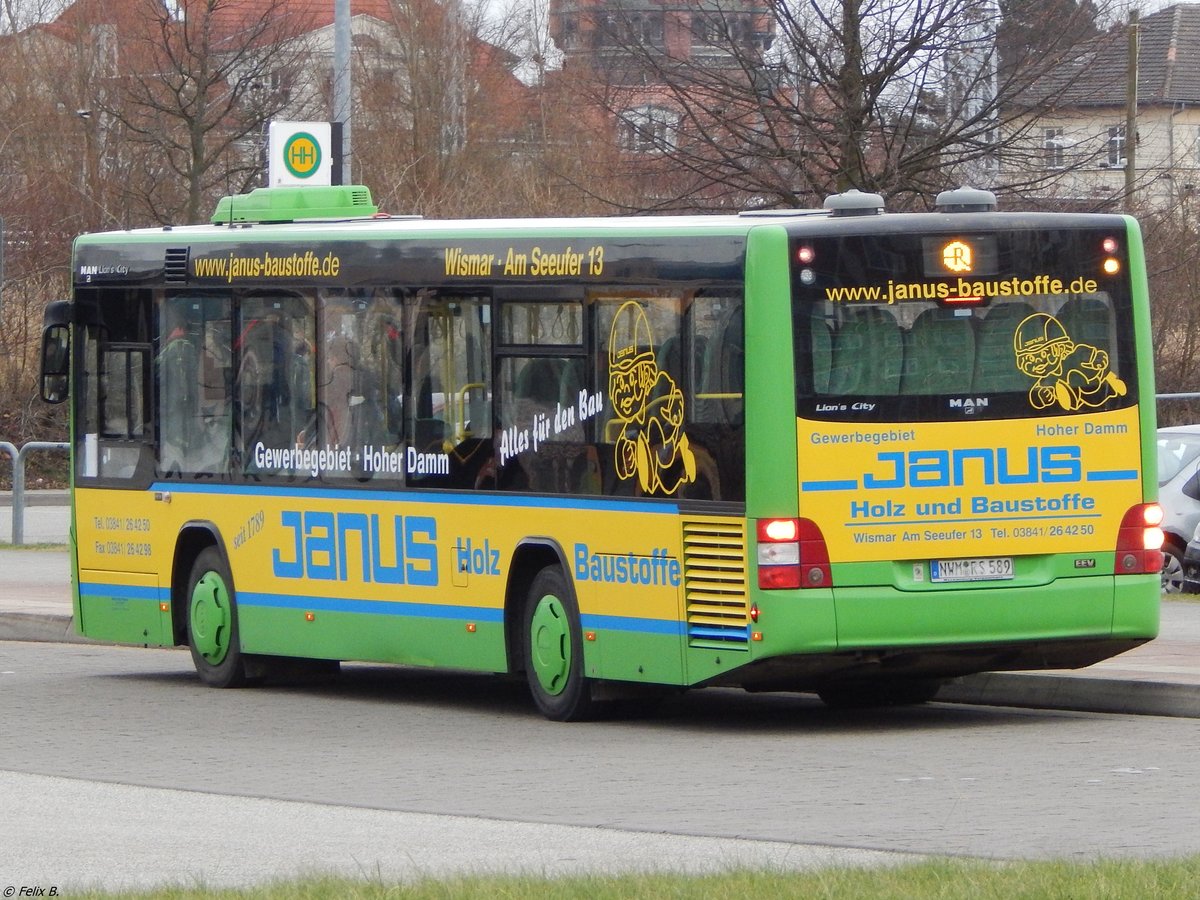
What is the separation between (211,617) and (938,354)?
5.69 meters

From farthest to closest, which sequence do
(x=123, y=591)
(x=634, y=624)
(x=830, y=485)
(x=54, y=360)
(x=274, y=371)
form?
(x=54, y=360), (x=123, y=591), (x=274, y=371), (x=634, y=624), (x=830, y=485)

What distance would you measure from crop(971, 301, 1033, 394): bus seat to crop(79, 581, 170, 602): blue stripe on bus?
6144 mm

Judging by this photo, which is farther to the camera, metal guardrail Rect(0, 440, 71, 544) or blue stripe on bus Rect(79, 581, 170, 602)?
metal guardrail Rect(0, 440, 71, 544)

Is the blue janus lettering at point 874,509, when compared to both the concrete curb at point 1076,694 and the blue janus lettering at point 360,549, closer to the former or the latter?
the concrete curb at point 1076,694

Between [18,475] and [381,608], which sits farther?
[18,475]

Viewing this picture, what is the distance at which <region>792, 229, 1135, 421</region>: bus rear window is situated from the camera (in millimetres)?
11578

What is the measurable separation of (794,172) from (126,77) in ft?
72.3

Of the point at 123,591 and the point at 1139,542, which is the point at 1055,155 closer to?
the point at 123,591

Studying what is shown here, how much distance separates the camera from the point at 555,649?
12.7 metres

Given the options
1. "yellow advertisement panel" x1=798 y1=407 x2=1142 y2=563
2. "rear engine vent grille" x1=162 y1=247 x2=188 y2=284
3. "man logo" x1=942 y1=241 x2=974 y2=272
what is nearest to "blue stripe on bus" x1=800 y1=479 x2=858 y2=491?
"yellow advertisement panel" x1=798 y1=407 x2=1142 y2=563

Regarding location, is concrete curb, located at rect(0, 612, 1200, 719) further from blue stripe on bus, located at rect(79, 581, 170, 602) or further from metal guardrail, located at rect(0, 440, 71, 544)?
metal guardrail, located at rect(0, 440, 71, 544)

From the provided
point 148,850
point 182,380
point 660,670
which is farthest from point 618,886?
point 182,380

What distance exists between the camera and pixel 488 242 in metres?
13.1

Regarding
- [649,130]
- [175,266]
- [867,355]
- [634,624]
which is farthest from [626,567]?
[649,130]
